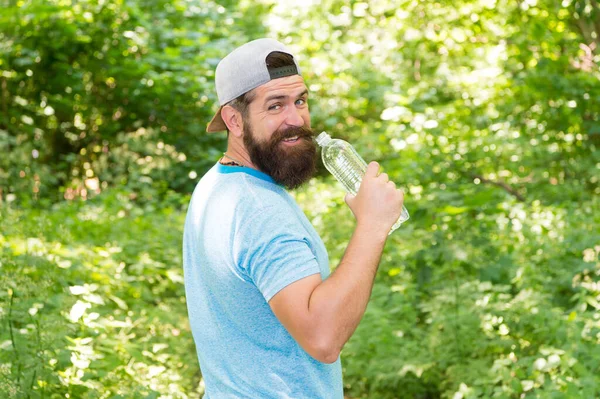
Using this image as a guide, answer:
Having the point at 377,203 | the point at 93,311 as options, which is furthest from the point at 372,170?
the point at 93,311

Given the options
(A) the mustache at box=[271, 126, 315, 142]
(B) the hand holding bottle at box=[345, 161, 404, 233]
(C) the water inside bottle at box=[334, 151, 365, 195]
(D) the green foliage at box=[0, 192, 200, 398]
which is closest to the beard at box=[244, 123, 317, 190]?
(A) the mustache at box=[271, 126, 315, 142]

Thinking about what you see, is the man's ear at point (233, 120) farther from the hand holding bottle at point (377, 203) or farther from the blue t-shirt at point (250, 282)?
the hand holding bottle at point (377, 203)

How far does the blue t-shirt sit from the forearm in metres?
0.06

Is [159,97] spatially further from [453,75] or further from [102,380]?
[102,380]

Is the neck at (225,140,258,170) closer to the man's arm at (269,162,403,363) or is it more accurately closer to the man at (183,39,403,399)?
the man at (183,39,403,399)

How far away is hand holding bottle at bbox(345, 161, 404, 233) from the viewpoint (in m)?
1.66

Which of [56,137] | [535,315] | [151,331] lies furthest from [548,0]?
[56,137]

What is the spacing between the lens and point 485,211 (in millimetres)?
5758

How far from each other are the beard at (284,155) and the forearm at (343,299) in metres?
0.33

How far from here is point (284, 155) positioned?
184 cm

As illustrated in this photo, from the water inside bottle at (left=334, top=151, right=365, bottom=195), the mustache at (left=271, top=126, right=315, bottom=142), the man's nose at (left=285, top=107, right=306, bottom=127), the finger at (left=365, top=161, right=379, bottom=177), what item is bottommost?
the water inside bottle at (left=334, top=151, right=365, bottom=195)

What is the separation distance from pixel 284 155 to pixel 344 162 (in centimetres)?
42

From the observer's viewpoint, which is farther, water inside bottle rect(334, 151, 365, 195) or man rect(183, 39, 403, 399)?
water inside bottle rect(334, 151, 365, 195)

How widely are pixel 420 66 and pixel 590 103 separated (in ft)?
17.3
